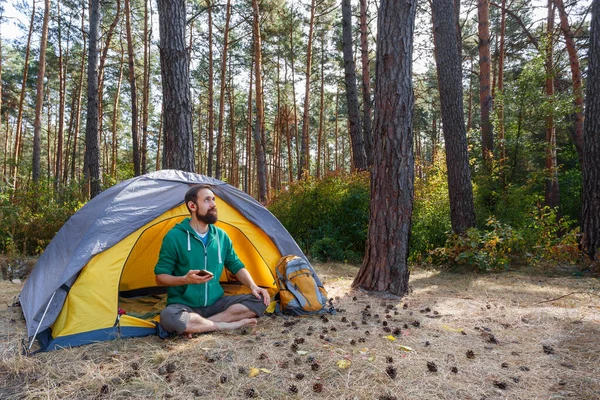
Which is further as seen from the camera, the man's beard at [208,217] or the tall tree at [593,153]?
the tall tree at [593,153]

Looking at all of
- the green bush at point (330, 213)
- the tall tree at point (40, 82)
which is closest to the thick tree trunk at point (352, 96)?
the green bush at point (330, 213)

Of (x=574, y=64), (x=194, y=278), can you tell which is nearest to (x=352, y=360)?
(x=194, y=278)

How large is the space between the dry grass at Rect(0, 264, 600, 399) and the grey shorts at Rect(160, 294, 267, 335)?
0.12 metres

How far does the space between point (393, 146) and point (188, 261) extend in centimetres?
249

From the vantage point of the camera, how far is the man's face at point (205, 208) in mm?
3262

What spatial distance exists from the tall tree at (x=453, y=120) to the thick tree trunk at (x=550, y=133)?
2.20 metres

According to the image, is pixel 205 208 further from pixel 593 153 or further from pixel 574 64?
pixel 574 64

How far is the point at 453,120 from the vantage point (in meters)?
6.28

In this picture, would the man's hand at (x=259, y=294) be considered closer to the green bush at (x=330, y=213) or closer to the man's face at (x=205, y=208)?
the man's face at (x=205, y=208)

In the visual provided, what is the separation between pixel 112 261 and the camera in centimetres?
316

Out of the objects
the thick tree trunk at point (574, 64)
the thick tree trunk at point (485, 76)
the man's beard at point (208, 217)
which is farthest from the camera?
the thick tree trunk at point (574, 64)

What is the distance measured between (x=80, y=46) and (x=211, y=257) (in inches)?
722

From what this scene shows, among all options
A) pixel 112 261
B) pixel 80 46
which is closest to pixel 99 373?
pixel 112 261

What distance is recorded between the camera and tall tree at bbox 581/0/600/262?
541 cm
